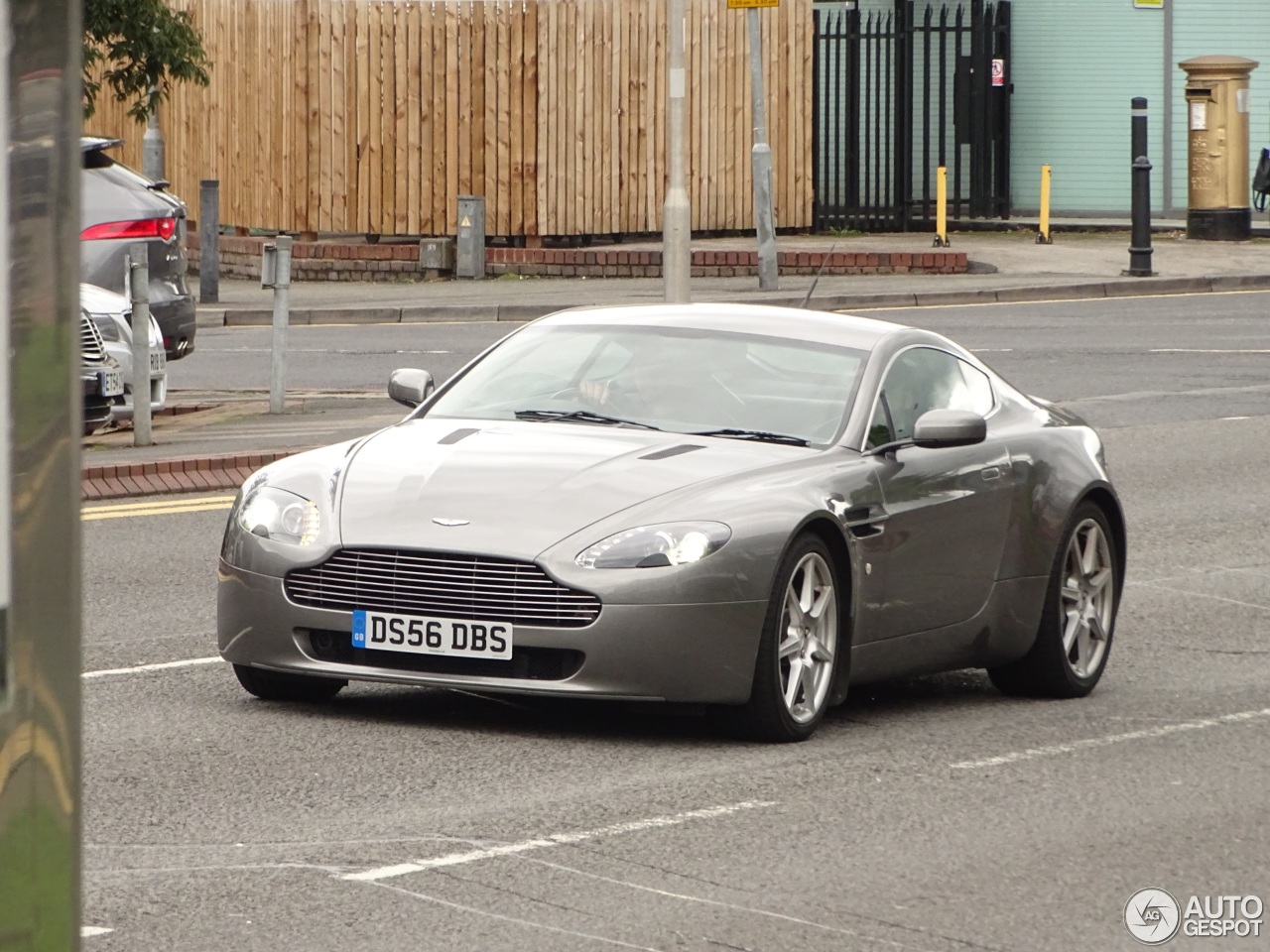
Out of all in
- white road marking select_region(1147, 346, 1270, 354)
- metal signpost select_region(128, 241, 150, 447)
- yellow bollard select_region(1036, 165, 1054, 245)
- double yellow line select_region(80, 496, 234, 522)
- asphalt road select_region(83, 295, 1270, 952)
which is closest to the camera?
asphalt road select_region(83, 295, 1270, 952)

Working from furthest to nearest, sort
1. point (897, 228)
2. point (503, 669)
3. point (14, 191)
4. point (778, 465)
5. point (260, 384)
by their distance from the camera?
point (897, 228) < point (260, 384) < point (778, 465) < point (503, 669) < point (14, 191)

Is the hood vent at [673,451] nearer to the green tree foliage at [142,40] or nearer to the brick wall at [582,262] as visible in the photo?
the green tree foliage at [142,40]

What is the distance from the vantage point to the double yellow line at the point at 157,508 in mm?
12164

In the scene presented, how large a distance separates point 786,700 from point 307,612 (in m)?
1.42

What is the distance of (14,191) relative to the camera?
1.78 metres

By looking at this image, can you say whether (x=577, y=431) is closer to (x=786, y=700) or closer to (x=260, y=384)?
(x=786, y=700)

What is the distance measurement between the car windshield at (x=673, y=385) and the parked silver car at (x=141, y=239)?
8488mm

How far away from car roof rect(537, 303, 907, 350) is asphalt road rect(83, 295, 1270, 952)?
1234 mm

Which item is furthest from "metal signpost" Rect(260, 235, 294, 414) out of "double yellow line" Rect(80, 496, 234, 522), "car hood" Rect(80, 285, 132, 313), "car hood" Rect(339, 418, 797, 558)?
"car hood" Rect(339, 418, 797, 558)

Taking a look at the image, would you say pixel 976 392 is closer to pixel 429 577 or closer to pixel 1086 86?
pixel 429 577

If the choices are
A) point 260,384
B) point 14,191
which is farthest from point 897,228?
point 14,191

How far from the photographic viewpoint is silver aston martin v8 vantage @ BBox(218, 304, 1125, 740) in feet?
22.3

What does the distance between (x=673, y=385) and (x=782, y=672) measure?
1329mm

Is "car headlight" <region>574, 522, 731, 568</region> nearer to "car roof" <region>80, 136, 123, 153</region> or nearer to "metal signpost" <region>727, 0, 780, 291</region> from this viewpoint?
"car roof" <region>80, 136, 123, 153</region>
